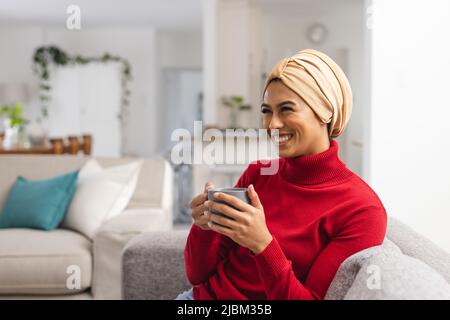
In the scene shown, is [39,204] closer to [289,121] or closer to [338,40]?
[289,121]

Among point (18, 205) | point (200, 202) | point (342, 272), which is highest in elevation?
point (200, 202)

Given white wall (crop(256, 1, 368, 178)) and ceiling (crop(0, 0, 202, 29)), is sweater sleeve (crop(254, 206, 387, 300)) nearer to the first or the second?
white wall (crop(256, 1, 368, 178))

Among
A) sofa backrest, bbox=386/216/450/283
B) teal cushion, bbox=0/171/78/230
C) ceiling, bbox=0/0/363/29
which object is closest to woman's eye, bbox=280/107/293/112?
sofa backrest, bbox=386/216/450/283

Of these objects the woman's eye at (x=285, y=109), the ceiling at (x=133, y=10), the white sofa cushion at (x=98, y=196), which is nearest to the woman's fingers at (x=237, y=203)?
the woman's eye at (x=285, y=109)

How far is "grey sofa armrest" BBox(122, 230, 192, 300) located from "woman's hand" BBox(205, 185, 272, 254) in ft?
2.76

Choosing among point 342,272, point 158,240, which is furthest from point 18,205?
point 342,272

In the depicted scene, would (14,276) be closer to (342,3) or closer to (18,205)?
(18,205)

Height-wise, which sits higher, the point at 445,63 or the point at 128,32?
the point at 128,32

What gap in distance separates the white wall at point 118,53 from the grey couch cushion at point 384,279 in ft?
33.4

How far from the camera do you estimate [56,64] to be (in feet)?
34.9

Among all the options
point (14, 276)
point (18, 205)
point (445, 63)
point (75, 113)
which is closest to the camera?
point (14, 276)

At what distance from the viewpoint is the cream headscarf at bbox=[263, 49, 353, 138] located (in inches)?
40.8
